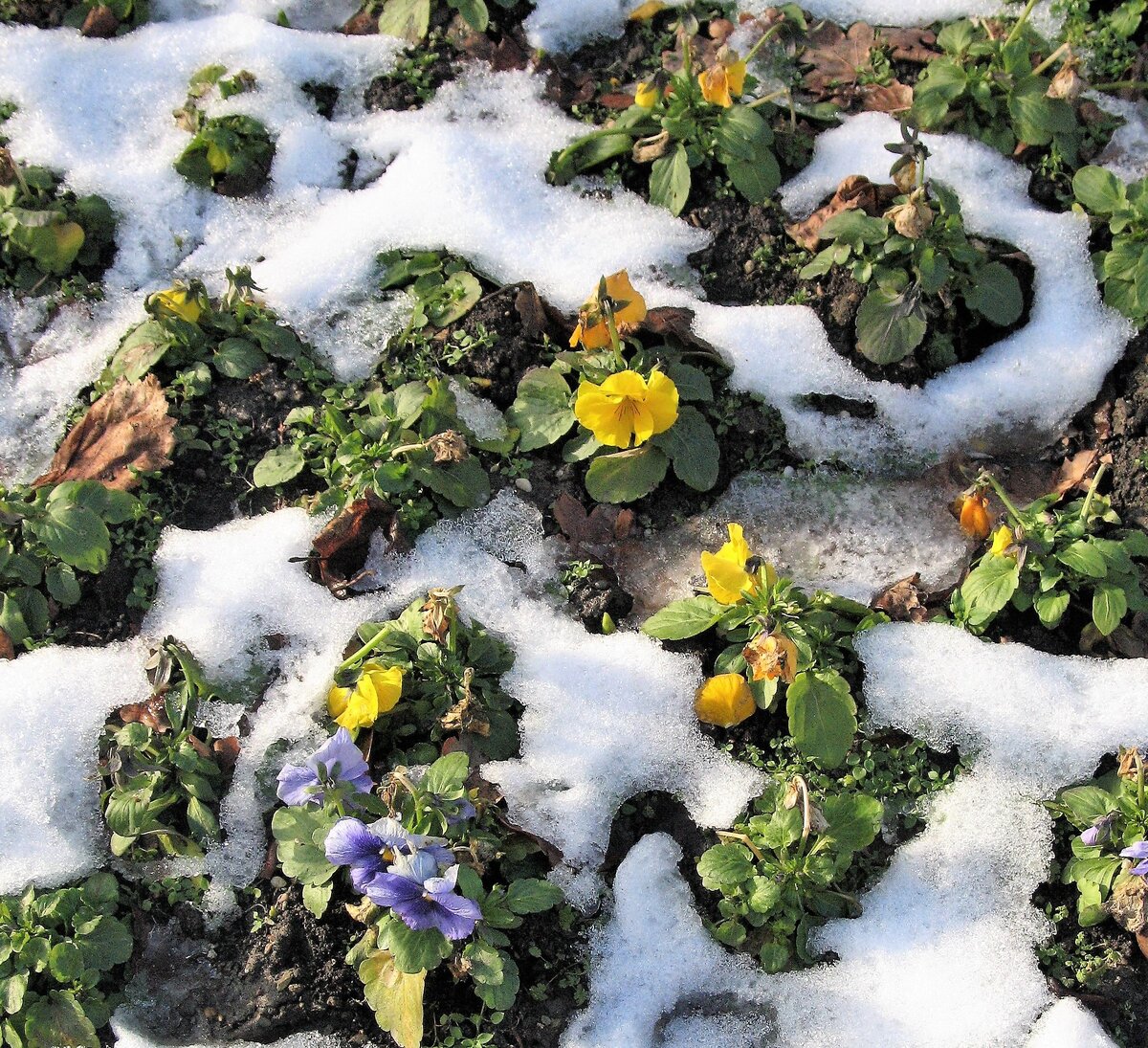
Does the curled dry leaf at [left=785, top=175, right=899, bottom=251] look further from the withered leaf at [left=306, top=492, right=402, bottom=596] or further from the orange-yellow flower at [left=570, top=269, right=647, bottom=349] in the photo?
the withered leaf at [left=306, top=492, right=402, bottom=596]

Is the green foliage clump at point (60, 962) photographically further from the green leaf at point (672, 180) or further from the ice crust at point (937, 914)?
the green leaf at point (672, 180)

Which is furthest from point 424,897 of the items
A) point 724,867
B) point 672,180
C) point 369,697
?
point 672,180

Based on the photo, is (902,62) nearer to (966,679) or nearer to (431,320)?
(431,320)

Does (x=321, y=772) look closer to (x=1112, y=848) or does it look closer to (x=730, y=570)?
(x=730, y=570)

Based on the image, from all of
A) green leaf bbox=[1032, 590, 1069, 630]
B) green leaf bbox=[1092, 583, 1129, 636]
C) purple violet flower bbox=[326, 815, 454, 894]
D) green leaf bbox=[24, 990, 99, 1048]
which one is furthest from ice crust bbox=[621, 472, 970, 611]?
green leaf bbox=[24, 990, 99, 1048]

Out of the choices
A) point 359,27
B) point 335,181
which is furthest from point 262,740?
point 359,27

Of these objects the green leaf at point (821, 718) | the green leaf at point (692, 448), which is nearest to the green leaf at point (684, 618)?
the green leaf at point (821, 718)
